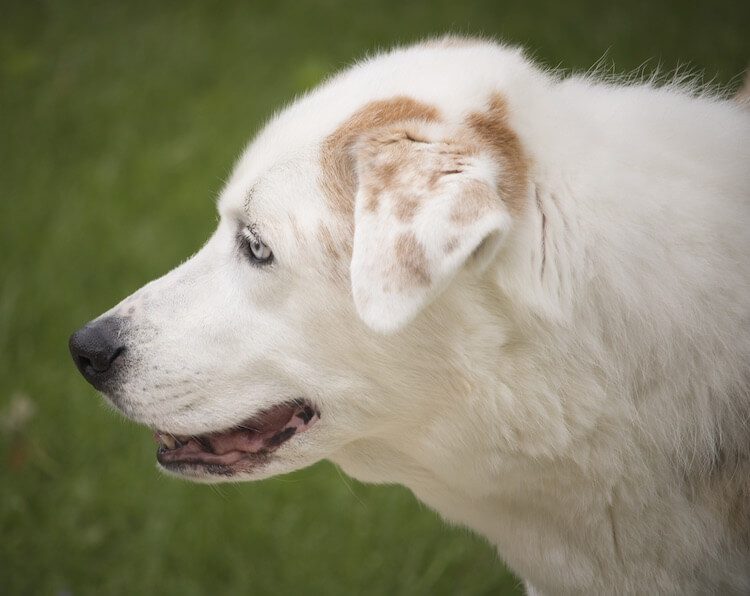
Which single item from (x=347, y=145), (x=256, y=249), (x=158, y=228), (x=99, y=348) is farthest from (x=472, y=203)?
(x=158, y=228)

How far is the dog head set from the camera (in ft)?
6.67

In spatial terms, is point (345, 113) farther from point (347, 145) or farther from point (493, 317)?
point (493, 317)

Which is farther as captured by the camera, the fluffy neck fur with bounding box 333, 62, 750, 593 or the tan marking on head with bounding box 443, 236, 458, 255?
the fluffy neck fur with bounding box 333, 62, 750, 593

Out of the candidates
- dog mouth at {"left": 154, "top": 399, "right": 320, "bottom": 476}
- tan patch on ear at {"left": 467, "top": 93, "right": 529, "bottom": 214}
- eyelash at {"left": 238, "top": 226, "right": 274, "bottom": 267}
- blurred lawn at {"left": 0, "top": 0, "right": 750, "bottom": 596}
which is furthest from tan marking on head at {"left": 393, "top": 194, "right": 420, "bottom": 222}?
blurred lawn at {"left": 0, "top": 0, "right": 750, "bottom": 596}

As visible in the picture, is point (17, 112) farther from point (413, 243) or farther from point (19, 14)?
point (413, 243)

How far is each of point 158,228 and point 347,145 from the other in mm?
3476

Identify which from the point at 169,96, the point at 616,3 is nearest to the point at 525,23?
the point at 616,3

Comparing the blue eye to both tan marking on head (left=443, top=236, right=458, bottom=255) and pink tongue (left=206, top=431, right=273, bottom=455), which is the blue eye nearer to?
pink tongue (left=206, top=431, right=273, bottom=455)

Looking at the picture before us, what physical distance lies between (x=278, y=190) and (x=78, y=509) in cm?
237

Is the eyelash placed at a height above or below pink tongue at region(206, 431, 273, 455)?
above

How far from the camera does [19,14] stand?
280 inches

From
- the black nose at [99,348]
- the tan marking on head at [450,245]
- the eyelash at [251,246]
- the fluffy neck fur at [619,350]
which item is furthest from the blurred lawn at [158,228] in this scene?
the tan marking on head at [450,245]

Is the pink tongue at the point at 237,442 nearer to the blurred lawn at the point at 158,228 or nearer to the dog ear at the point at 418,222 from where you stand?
the dog ear at the point at 418,222

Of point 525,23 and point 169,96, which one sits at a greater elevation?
point 525,23
